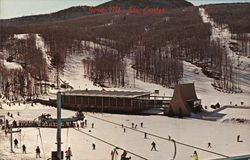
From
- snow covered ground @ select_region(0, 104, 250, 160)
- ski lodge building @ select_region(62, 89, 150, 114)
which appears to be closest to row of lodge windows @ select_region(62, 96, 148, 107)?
ski lodge building @ select_region(62, 89, 150, 114)

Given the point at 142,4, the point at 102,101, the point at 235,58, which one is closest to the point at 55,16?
the point at 142,4

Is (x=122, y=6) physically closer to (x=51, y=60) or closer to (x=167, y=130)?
(x=51, y=60)

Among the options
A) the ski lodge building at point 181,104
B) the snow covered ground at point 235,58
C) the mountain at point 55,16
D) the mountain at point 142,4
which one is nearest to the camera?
the ski lodge building at point 181,104

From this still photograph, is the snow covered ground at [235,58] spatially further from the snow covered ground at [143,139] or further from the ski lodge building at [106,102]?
the snow covered ground at [143,139]

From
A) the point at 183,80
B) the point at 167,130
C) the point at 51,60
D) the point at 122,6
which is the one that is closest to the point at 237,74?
the point at 183,80

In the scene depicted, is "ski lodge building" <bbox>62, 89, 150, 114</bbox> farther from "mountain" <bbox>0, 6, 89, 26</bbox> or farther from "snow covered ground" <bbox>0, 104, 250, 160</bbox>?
"mountain" <bbox>0, 6, 89, 26</bbox>

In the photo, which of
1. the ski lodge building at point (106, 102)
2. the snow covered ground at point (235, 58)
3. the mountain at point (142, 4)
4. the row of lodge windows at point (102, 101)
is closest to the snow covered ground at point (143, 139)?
the ski lodge building at point (106, 102)
